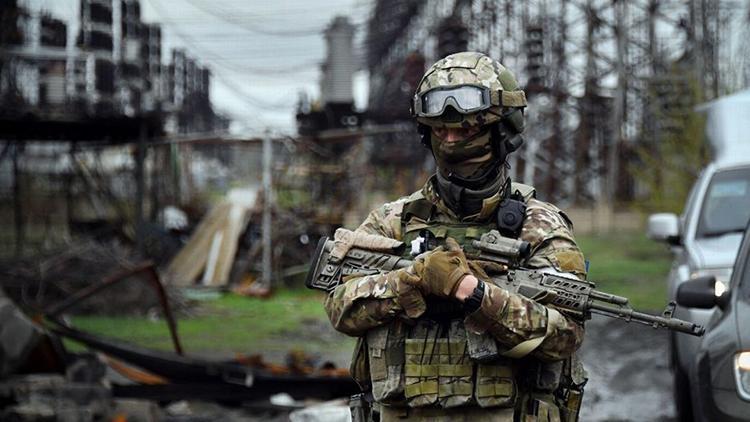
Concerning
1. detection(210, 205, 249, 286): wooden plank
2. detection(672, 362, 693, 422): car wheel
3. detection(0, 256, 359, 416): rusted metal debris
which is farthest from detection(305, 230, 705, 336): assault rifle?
detection(210, 205, 249, 286): wooden plank

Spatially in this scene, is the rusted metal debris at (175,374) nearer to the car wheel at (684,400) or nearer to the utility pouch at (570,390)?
the car wheel at (684,400)

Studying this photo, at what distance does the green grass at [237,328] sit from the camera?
12.4 m

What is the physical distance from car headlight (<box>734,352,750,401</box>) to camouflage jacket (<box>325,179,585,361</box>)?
6.12 ft

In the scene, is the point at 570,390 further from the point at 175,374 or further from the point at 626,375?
the point at 626,375

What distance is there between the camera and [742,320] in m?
5.29

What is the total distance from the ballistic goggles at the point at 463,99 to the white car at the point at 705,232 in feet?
12.9

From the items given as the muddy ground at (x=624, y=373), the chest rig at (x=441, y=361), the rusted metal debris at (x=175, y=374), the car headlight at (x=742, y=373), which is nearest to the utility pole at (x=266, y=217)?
the muddy ground at (x=624, y=373)

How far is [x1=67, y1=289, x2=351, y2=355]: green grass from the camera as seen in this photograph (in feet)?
40.7

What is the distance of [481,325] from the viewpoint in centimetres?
→ 333

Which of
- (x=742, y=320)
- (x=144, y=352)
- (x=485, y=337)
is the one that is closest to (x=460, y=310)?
(x=485, y=337)

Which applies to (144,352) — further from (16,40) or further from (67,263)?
(16,40)

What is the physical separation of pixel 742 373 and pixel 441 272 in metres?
2.45

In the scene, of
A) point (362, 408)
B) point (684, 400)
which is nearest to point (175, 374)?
point (684, 400)

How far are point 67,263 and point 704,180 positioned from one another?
9.40 m
